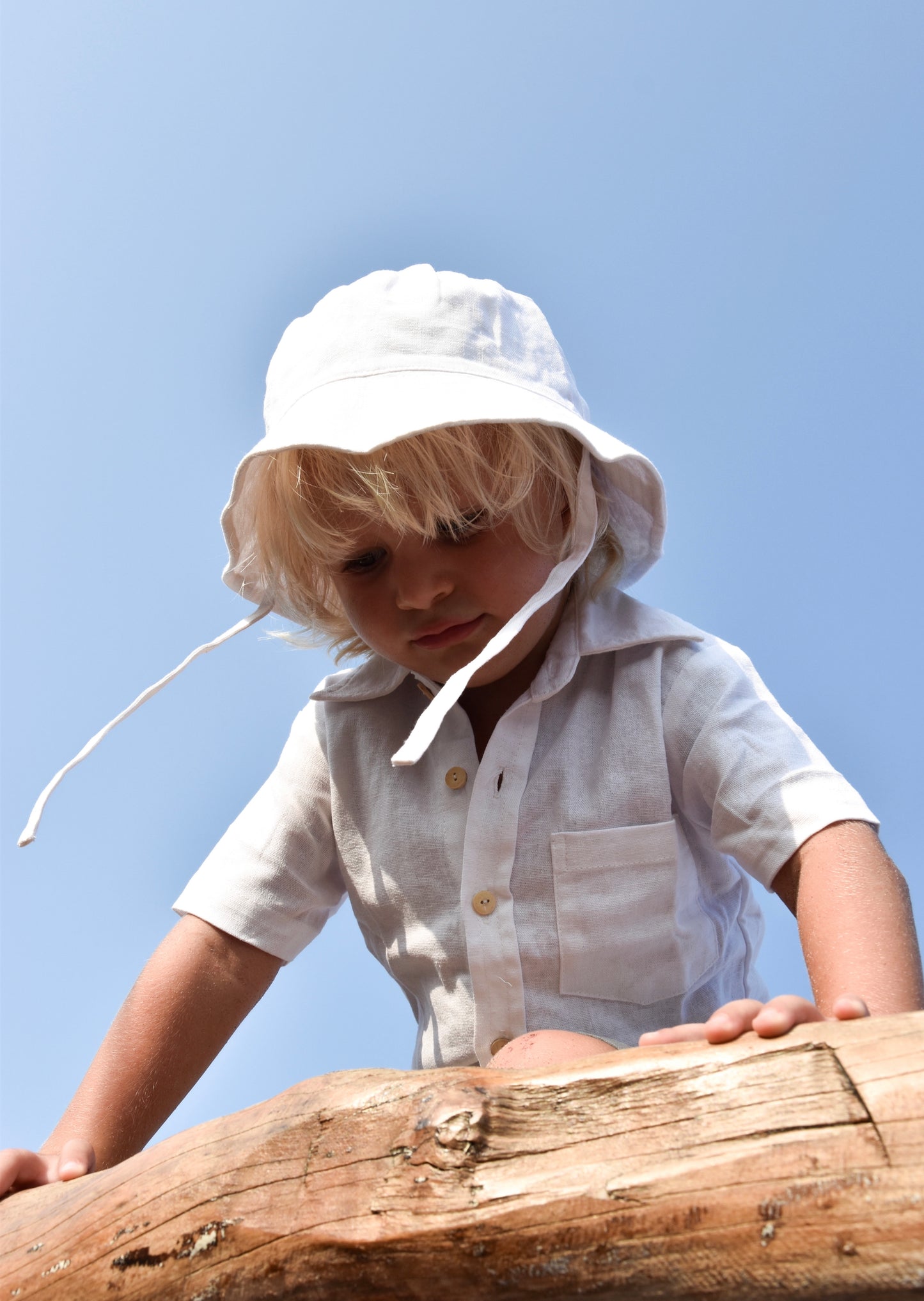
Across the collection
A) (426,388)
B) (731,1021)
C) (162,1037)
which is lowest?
(162,1037)

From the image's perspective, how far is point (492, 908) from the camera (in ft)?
4.19

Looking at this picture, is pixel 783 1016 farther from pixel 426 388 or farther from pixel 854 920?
pixel 426 388

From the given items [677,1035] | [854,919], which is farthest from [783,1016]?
[854,919]

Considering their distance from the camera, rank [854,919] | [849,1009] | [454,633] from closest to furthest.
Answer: [849,1009] → [854,919] → [454,633]

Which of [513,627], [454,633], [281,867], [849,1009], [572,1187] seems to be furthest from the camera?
[281,867]

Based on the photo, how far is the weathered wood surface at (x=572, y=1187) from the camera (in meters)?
0.51

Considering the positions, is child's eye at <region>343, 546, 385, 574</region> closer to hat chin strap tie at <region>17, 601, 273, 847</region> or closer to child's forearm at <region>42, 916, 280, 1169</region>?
hat chin strap tie at <region>17, 601, 273, 847</region>

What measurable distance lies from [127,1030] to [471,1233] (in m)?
0.83

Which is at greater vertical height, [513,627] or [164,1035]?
[513,627]

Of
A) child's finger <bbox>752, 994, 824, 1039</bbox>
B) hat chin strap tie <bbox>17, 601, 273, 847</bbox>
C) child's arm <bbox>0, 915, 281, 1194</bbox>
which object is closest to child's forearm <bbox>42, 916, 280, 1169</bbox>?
child's arm <bbox>0, 915, 281, 1194</bbox>

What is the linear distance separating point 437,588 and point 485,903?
0.37 m

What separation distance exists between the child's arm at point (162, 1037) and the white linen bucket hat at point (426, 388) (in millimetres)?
279

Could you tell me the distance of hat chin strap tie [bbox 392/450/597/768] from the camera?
967 millimetres

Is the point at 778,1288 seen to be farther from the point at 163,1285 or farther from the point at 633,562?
the point at 633,562
